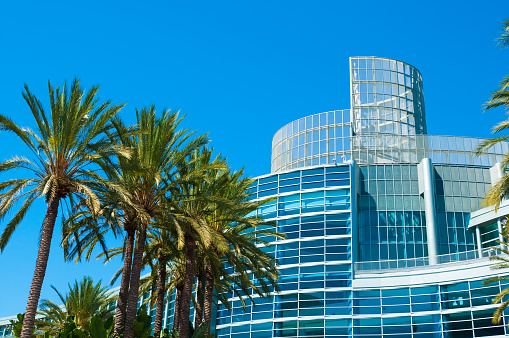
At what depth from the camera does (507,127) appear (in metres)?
23.3

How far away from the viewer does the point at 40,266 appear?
73.8 ft

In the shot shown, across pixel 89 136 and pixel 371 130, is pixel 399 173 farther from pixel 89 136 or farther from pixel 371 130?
pixel 89 136

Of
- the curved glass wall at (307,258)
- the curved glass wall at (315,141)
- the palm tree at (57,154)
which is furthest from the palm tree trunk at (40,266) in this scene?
the curved glass wall at (315,141)

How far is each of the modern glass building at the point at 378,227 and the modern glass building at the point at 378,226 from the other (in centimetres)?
9

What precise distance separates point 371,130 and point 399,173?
705 centimetres

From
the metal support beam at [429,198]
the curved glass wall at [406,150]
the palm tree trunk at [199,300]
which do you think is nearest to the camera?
the palm tree trunk at [199,300]

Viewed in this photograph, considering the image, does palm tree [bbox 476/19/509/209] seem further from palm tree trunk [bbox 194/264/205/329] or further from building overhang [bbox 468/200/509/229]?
building overhang [bbox 468/200/509/229]

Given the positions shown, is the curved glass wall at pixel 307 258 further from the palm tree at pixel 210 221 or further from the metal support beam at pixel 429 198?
the palm tree at pixel 210 221

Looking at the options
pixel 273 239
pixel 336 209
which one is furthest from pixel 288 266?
pixel 336 209

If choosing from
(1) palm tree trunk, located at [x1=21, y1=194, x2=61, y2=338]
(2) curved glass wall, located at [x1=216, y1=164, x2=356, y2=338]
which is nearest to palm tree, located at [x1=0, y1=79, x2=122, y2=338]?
(1) palm tree trunk, located at [x1=21, y1=194, x2=61, y2=338]

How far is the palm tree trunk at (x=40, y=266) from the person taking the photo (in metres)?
21.5

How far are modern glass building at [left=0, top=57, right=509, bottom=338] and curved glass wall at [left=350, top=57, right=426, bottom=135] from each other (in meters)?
0.12

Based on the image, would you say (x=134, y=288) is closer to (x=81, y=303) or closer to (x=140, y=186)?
(x=140, y=186)

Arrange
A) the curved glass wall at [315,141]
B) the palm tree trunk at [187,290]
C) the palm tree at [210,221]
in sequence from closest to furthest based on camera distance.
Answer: the palm tree at [210,221], the palm tree trunk at [187,290], the curved glass wall at [315,141]
